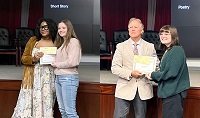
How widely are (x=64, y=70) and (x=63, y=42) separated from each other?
0.96 ft

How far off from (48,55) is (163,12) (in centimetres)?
297

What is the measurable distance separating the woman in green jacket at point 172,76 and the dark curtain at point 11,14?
3204mm

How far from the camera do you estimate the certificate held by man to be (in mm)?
3143

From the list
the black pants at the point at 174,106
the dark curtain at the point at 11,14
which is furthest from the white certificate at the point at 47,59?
the dark curtain at the point at 11,14

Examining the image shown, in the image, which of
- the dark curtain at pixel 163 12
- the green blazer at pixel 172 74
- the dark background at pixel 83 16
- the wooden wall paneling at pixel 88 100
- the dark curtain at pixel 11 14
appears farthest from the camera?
the dark curtain at pixel 163 12

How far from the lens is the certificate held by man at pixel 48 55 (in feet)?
10.3

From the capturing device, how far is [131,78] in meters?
2.81

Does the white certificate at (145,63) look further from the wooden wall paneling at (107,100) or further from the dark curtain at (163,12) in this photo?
the dark curtain at (163,12)

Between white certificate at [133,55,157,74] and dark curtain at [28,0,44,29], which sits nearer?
white certificate at [133,55,157,74]

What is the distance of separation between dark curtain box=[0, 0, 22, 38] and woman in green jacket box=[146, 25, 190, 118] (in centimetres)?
320

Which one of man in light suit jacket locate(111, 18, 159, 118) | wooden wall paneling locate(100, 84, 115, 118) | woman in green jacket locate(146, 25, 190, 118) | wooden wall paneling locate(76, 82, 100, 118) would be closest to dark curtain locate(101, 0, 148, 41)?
wooden wall paneling locate(76, 82, 100, 118)

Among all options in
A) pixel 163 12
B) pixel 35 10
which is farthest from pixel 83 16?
pixel 163 12

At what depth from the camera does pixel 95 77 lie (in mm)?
4027

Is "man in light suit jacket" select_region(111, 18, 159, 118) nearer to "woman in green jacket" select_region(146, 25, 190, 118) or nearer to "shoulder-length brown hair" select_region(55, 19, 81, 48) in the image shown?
"woman in green jacket" select_region(146, 25, 190, 118)
